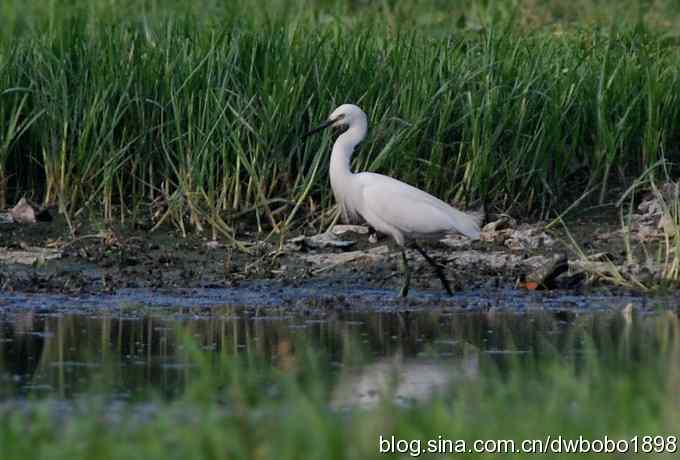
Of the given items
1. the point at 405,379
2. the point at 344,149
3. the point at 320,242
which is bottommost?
the point at 320,242

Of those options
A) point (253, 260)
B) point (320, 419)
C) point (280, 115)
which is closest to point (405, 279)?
point (253, 260)

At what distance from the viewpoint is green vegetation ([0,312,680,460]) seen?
4348 millimetres

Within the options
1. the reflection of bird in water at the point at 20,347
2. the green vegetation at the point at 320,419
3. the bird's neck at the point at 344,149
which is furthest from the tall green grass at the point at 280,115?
the green vegetation at the point at 320,419

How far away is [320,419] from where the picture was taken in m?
4.40

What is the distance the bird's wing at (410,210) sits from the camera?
883cm

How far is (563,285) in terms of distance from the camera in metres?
8.80

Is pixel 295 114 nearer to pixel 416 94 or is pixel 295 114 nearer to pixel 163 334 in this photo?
pixel 416 94

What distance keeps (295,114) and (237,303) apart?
182 centimetres

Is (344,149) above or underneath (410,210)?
above

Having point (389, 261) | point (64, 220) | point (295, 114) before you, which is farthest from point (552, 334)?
point (64, 220)

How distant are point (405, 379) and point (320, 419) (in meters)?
1.77

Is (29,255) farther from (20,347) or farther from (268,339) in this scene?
(268,339)

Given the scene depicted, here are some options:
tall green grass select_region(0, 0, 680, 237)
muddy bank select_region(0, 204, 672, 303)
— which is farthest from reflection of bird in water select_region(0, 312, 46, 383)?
tall green grass select_region(0, 0, 680, 237)

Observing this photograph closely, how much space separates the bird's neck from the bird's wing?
158mm
